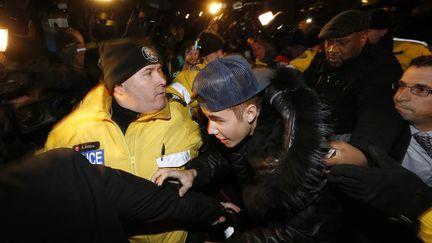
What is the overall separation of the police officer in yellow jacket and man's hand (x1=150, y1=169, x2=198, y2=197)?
184 mm

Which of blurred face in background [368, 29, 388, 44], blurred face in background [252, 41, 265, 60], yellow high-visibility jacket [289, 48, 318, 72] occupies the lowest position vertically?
blurred face in background [252, 41, 265, 60]

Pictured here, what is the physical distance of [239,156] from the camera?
6.13 ft

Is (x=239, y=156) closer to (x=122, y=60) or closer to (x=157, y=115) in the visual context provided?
(x=157, y=115)

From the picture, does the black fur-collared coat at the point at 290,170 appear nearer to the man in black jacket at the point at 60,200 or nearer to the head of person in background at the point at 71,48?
the man in black jacket at the point at 60,200

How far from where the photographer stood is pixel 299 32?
607 cm

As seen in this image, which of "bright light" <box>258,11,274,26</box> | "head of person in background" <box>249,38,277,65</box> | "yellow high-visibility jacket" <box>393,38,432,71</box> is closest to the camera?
"yellow high-visibility jacket" <box>393,38,432,71</box>

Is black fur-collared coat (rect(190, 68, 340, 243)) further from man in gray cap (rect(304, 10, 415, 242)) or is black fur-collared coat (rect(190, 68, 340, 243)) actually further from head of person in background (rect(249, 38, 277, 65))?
head of person in background (rect(249, 38, 277, 65))

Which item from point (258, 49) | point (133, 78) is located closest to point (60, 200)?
point (133, 78)

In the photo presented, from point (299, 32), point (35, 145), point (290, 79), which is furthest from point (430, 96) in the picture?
point (299, 32)

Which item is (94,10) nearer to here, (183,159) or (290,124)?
(183,159)

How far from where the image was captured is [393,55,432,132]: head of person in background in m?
1.81

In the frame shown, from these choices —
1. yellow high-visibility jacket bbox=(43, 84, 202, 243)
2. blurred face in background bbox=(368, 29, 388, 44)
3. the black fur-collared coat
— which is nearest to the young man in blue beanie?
the black fur-collared coat

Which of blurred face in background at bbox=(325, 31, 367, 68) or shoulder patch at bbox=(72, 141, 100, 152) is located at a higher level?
blurred face in background at bbox=(325, 31, 367, 68)

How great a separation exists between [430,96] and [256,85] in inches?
44.8
